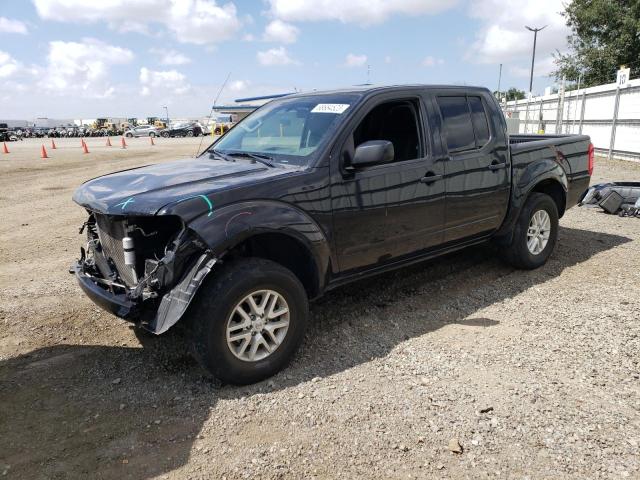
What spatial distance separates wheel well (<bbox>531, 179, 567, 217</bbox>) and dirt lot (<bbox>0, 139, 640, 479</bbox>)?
0.88 meters

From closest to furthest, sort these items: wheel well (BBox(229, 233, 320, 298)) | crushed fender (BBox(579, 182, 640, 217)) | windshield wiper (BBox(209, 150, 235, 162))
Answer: wheel well (BBox(229, 233, 320, 298)), windshield wiper (BBox(209, 150, 235, 162)), crushed fender (BBox(579, 182, 640, 217))

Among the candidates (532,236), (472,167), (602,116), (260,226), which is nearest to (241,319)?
(260,226)

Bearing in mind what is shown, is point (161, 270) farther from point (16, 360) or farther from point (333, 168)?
point (16, 360)

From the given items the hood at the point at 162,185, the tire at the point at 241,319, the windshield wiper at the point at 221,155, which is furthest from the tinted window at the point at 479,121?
the tire at the point at 241,319

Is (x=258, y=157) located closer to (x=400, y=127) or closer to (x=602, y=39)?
(x=400, y=127)

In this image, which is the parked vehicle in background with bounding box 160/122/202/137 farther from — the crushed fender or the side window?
the side window

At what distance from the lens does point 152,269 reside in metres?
3.28

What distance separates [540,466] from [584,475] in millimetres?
204

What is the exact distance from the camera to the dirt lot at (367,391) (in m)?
2.73

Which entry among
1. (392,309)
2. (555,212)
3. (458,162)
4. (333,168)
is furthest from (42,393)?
(555,212)

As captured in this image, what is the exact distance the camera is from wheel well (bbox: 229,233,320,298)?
3596 mm

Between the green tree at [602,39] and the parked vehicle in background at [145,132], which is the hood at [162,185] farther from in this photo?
the parked vehicle in background at [145,132]

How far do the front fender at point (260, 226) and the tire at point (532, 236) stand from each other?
8.58 ft

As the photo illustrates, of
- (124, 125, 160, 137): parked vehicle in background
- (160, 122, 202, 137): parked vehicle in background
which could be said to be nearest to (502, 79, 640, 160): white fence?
(160, 122, 202, 137): parked vehicle in background
